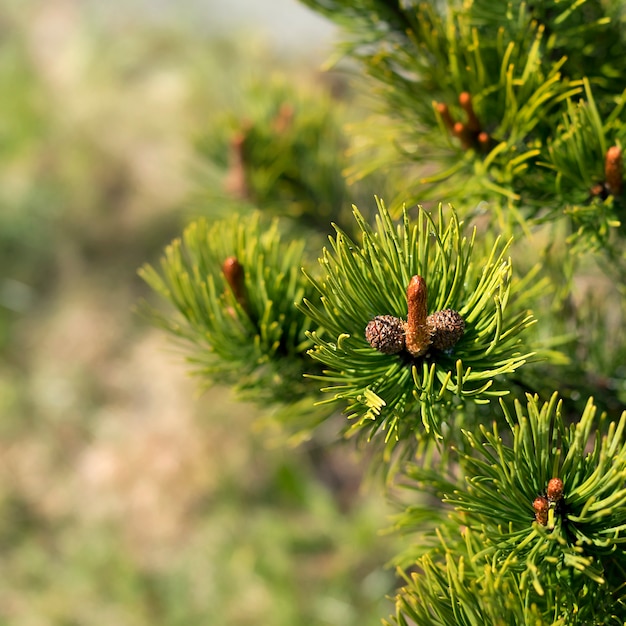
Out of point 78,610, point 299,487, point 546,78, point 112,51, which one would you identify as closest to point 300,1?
point 546,78

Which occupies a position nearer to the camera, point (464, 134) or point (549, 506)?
point (549, 506)

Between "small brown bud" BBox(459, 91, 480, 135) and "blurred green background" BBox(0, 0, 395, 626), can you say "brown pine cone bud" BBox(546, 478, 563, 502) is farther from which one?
"blurred green background" BBox(0, 0, 395, 626)

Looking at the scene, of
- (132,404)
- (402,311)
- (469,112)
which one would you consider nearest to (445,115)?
(469,112)

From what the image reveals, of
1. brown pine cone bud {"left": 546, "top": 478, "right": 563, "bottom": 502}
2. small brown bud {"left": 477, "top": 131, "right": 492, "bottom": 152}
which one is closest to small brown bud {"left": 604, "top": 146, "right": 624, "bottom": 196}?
small brown bud {"left": 477, "top": 131, "right": 492, "bottom": 152}

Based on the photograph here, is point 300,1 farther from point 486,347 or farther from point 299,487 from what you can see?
point 299,487

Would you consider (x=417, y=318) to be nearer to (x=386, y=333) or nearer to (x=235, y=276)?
(x=386, y=333)

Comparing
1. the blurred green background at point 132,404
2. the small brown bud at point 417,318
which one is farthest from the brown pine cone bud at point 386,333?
the blurred green background at point 132,404
